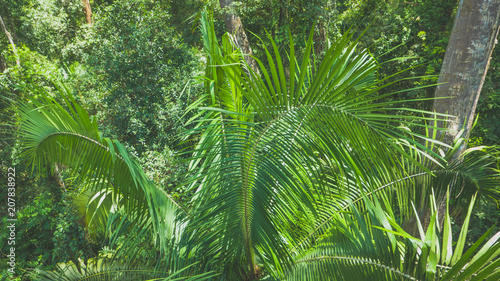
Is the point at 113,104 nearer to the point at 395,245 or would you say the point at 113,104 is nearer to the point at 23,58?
the point at 23,58

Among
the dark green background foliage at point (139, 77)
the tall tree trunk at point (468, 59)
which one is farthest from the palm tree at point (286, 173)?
the dark green background foliage at point (139, 77)

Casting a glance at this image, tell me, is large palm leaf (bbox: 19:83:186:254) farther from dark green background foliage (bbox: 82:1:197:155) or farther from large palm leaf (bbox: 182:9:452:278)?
dark green background foliage (bbox: 82:1:197:155)

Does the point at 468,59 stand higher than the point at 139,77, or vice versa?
the point at 139,77

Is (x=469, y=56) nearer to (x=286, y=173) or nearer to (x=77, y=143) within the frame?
(x=286, y=173)

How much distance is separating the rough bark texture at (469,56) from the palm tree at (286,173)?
35.8 inches

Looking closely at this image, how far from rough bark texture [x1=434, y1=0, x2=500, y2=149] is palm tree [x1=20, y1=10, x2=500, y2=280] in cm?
91

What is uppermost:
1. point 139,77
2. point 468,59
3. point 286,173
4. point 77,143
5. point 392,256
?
point 139,77

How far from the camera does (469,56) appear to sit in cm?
296

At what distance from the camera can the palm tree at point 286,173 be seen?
1257 millimetres

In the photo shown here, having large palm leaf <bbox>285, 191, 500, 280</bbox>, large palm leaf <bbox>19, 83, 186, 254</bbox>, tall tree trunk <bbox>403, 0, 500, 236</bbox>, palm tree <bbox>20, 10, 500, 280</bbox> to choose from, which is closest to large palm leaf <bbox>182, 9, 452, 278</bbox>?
palm tree <bbox>20, 10, 500, 280</bbox>

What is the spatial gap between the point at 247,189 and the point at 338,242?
651mm

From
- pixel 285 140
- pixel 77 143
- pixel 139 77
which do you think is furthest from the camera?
pixel 139 77

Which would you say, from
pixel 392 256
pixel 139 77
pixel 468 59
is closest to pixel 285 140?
pixel 392 256

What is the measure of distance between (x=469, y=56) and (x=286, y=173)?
8.36ft
